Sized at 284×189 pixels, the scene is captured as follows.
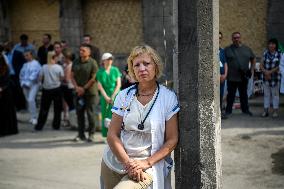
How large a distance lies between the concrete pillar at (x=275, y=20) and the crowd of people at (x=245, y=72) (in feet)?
9.70

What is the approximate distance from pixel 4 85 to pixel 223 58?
4631 mm

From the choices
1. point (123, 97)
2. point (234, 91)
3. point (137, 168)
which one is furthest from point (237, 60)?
point (137, 168)

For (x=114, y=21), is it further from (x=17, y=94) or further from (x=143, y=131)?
(x=143, y=131)

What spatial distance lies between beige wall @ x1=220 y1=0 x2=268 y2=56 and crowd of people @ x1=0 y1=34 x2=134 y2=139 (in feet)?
15.0

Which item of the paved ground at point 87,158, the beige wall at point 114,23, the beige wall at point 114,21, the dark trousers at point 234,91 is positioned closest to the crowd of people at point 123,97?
the dark trousers at point 234,91

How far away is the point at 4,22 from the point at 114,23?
339cm

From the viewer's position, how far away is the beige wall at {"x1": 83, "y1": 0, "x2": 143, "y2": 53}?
15.1 metres

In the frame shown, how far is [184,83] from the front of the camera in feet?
13.5

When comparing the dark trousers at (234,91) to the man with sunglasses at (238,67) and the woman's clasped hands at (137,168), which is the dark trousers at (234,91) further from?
the woman's clasped hands at (137,168)

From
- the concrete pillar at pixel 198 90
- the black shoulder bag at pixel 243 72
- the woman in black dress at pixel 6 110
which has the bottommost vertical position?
the woman in black dress at pixel 6 110

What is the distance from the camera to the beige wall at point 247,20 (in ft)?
46.7

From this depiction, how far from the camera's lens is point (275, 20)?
14.0 m

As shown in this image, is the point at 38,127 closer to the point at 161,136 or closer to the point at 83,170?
the point at 83,170

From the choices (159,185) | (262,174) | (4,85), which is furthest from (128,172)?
(4,85)
